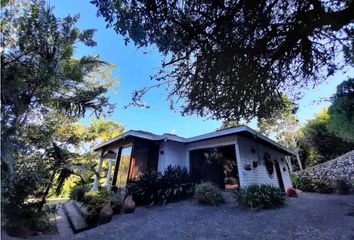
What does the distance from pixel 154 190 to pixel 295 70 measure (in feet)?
21.9

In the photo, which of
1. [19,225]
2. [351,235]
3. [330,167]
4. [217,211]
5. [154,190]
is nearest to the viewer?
[351,235]

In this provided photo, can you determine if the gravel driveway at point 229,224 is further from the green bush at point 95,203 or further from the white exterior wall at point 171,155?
the white exterior wall at point 171,155

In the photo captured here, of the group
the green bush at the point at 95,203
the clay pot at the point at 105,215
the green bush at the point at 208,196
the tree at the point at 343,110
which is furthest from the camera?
the green bush at the point at 208,196

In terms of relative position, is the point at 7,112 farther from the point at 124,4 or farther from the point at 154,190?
the point at 154,190

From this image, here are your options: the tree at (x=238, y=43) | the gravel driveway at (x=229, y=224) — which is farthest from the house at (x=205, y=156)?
the tree at (x=238, y=43)

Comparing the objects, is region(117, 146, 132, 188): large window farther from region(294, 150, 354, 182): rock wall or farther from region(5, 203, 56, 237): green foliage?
region(294, 150, 354, 182): rock wall

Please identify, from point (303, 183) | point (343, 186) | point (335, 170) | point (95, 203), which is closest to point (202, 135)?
point (95, 203)

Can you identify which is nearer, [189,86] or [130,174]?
[189,86]

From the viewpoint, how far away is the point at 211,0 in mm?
3969

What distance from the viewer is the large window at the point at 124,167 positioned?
10798mm

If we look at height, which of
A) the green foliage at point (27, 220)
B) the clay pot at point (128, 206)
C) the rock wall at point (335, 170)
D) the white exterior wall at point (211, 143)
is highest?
the white exterior wall at point (211, 143)

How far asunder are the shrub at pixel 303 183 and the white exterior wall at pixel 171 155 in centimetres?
861

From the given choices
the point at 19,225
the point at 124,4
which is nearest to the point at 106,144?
the point at 19,225

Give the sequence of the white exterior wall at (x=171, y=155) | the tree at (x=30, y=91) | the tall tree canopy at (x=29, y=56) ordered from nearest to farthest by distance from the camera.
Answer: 1. the tall tree canopy at (x=29, y=56)
2. the tree at (x=30, y=91)
3. the white exterior wall at (x=171, y=155)
